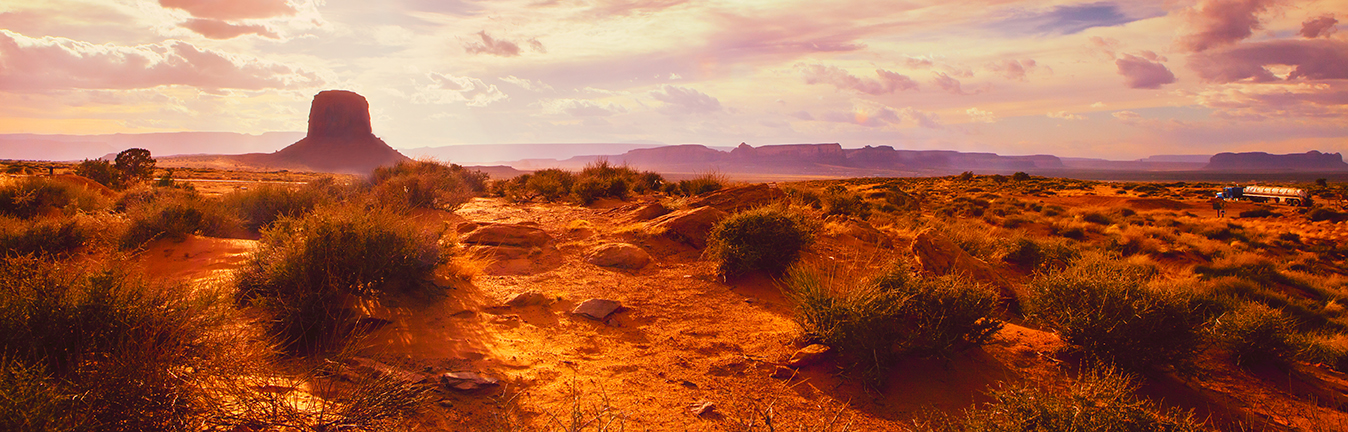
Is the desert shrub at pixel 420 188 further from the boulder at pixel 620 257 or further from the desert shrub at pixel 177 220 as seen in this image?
the boulder at pixel 620 257

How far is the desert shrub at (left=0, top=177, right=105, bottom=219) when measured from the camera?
33.4 feet

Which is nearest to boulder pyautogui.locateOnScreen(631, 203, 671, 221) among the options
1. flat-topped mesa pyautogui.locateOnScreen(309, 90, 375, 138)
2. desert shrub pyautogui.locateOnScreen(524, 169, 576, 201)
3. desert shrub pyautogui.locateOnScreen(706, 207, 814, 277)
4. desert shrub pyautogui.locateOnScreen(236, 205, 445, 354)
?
desert shrub pyautogui.locateOnScreen(706, 207, 814, 277)

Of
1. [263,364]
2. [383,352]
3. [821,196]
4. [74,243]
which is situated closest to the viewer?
[263,364]

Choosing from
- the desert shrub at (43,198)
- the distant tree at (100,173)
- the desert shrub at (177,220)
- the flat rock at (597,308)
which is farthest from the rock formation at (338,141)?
the flat rock at (597,308)

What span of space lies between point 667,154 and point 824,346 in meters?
152

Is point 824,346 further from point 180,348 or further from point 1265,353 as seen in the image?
point 180,348

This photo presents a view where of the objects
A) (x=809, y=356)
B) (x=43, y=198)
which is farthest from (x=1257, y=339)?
(x=43, y=198)

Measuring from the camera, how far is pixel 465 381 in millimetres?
4258

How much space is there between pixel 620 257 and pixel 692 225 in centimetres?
176

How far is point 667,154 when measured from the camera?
155875 millimetres

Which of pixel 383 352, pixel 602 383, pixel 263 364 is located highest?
pixel 263 364

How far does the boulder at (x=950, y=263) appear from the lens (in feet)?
23.3

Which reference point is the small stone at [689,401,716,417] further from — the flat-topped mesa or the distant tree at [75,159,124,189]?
the flat-topped mesa

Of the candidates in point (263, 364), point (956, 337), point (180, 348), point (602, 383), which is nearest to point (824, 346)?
point (956, 337)
